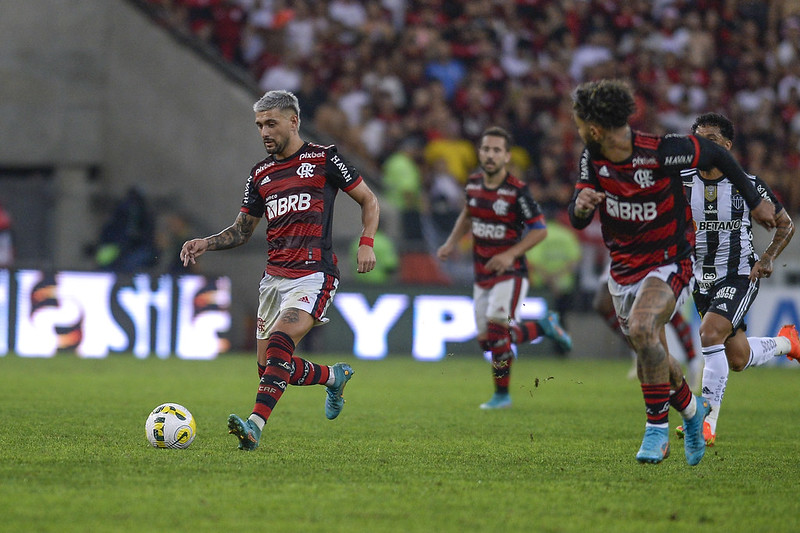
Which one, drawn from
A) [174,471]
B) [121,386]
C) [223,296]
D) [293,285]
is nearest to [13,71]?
[223,296]

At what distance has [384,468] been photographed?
646 cm

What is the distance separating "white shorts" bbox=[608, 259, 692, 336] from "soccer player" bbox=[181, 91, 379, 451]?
152 cm

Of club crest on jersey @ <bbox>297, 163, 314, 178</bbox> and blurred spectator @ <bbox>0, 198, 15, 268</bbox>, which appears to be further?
blurred spectator @ <bbox>0, 198, 15, 268</bbox>

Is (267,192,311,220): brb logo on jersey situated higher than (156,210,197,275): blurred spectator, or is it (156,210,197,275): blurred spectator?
(156,210,197,275): blurred spectator

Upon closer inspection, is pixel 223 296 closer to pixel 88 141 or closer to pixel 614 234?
pixel 88 141

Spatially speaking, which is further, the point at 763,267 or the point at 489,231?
the point at 489,231

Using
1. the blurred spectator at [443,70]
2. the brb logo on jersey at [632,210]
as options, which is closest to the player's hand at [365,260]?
the brb logo on jersey at [632,210]

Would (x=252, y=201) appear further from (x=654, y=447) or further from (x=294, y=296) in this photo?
(x=654, y=447)

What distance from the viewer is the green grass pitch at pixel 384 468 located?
16.3ft

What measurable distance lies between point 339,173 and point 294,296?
2.87ft

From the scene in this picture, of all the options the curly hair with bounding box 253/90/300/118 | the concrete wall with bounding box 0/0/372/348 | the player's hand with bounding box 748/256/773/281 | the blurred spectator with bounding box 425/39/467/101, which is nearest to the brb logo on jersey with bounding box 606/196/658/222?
the player's hand with bounding box 748/256/773/281

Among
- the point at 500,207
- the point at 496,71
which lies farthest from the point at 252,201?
the point at 496,71

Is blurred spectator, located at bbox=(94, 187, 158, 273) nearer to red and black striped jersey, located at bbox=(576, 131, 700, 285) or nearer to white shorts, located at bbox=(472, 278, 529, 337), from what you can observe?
white shorts, located at bbox=(472, 278, 529, 337)

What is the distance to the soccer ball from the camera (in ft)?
23.0
